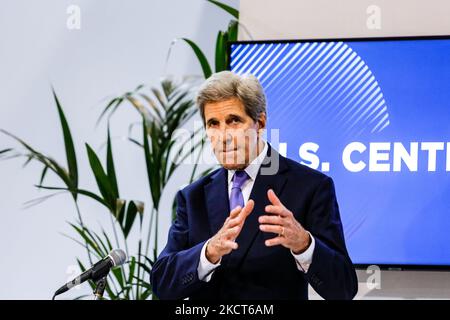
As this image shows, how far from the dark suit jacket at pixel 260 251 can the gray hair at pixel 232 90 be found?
7.6 inches

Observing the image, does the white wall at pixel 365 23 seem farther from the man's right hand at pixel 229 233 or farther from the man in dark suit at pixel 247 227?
the man's right hand at pixel 229 233

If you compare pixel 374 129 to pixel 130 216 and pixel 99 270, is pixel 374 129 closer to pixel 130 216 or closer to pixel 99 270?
pixel 130 216

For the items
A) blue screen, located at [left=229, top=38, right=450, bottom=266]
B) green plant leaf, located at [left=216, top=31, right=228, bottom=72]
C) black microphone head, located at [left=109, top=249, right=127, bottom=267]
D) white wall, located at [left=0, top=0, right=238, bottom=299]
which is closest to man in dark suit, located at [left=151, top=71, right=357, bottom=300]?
black microphone head, located at [left=109, top=249, right=127, bottom=267]

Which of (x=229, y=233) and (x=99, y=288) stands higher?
(x=229, y=233)

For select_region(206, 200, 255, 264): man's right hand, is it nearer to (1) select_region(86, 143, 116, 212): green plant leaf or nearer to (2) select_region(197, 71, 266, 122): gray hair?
(2) select_region(197, 71, 266, 122): gray hair

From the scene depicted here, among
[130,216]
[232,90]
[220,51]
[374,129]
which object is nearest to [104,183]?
[130,216]

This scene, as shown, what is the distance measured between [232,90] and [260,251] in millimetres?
504

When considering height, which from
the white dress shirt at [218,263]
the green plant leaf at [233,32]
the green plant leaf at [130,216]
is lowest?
the green plant leaf at [130,216]

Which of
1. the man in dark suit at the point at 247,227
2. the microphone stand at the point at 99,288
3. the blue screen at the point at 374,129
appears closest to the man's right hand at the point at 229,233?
the man in dark suit at the point at 247,227

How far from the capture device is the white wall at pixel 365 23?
356cm

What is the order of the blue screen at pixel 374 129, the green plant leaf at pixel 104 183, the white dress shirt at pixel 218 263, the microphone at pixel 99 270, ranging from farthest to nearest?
the green plant leaf at pixel 104 183 → the blue screen at pixel 374 129 → the white dress shirt at pixel 218 263 → the microphone at pixel 99 270

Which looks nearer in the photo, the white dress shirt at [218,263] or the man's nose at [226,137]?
the white dress shirt at [218,263]

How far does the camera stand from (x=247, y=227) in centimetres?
257

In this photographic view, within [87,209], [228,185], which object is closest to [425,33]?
[228,185]
